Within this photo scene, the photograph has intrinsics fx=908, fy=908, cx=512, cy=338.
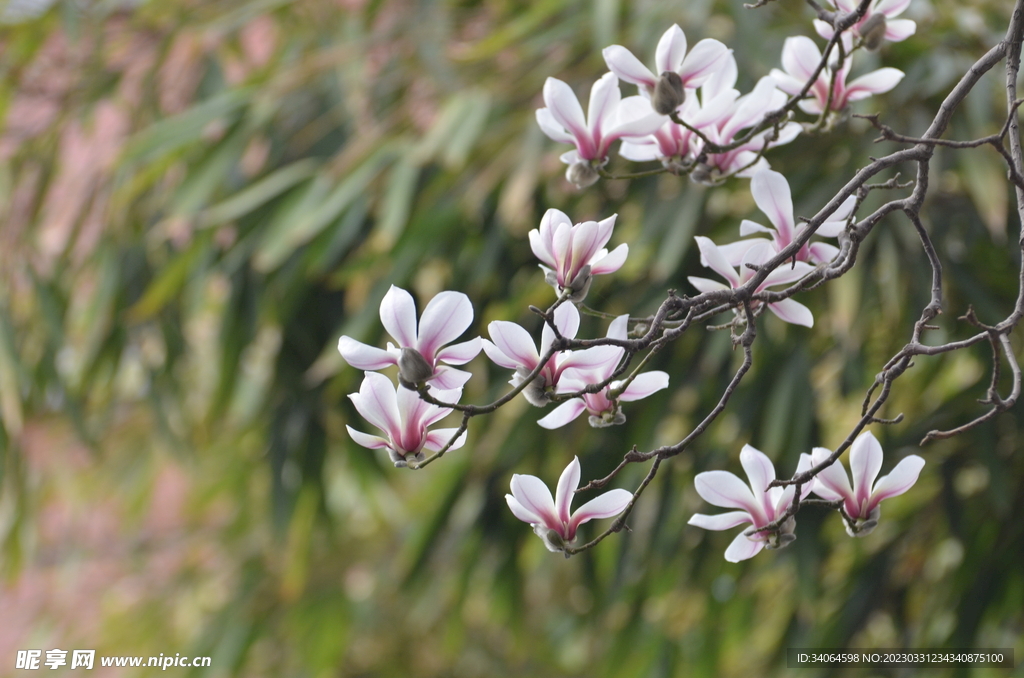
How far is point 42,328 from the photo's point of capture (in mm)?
1265

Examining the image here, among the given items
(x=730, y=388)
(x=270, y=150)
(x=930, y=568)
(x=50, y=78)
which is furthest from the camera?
(x=50, y=78)

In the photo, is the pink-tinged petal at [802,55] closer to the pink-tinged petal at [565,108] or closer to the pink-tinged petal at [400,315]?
the pink-tinged petal at [565,108]

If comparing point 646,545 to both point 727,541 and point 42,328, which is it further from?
point 42,328

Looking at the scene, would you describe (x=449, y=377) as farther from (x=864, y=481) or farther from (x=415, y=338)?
(x=864, y=481)

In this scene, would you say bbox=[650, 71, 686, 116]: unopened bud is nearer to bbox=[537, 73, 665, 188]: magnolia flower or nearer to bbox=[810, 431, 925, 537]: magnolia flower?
bbox=[537, 73, 665, 188]: magnolia flower

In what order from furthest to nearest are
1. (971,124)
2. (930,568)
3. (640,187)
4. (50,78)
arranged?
(50,78) → (930,568) → (640,187) → (971,124)

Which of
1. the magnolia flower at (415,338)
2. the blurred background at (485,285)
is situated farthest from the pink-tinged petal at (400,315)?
the blurred background at (485,285)

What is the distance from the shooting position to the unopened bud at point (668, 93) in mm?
305

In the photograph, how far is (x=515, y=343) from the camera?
29cm

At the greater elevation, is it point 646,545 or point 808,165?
point 808,165

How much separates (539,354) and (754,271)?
0.26ft

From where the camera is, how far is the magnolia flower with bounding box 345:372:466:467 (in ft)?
0.92

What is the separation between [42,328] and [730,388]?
1.23 meters

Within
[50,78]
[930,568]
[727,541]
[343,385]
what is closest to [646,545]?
[727,541]
